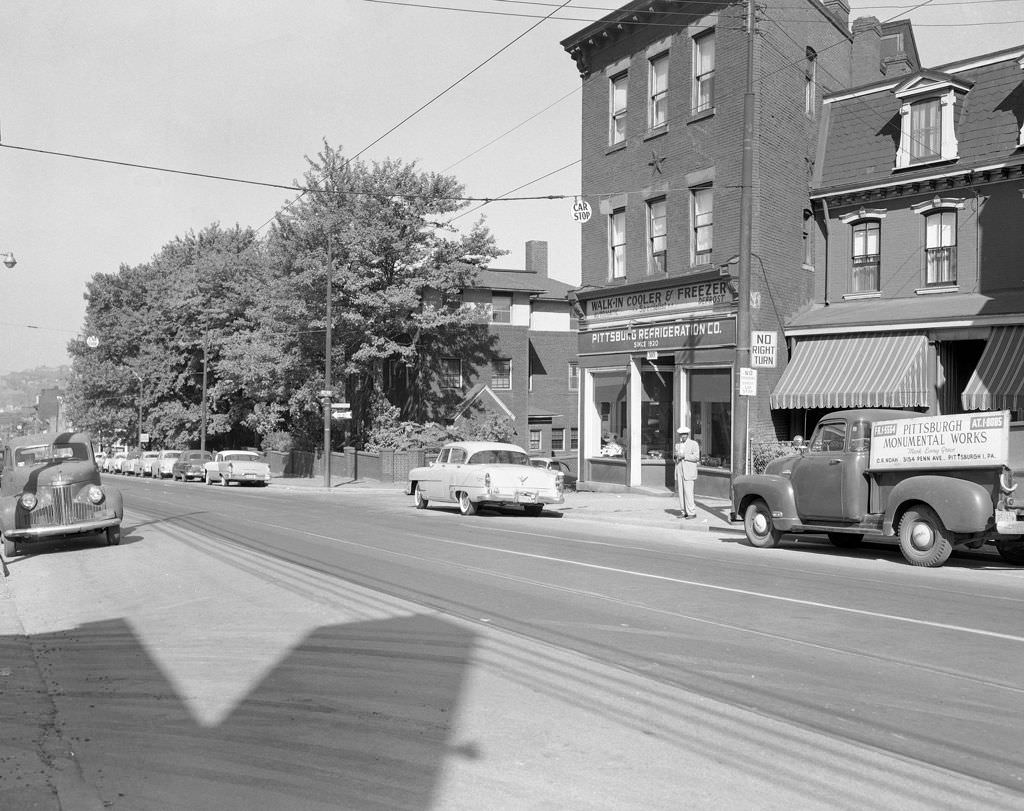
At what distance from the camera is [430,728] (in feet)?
18.8

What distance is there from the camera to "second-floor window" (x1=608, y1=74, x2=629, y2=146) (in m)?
28.1

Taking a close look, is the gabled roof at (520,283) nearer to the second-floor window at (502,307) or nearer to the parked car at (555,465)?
the second-floor window at (502,307)

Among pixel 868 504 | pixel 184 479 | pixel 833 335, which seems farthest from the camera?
pixel 184 479

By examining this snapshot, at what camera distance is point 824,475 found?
1455 centimetres

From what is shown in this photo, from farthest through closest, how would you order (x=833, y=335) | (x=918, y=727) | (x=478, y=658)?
(x=833, y=335) → (x=478, y=658) → (x=918, y=727)

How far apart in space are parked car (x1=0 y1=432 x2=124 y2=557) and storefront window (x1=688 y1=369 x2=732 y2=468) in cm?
1497

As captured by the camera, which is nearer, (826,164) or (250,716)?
(250,716)

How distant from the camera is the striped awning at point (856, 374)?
21828mm

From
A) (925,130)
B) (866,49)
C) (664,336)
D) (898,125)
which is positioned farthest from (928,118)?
(664,336)

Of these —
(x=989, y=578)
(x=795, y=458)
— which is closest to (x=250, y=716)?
(x=989, y=578)

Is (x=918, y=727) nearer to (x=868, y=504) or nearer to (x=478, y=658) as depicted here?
(x=478, y=658)

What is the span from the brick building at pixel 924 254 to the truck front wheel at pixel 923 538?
27.5 feet

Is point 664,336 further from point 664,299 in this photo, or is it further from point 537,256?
point 537,256

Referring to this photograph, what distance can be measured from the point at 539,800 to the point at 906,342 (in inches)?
790
